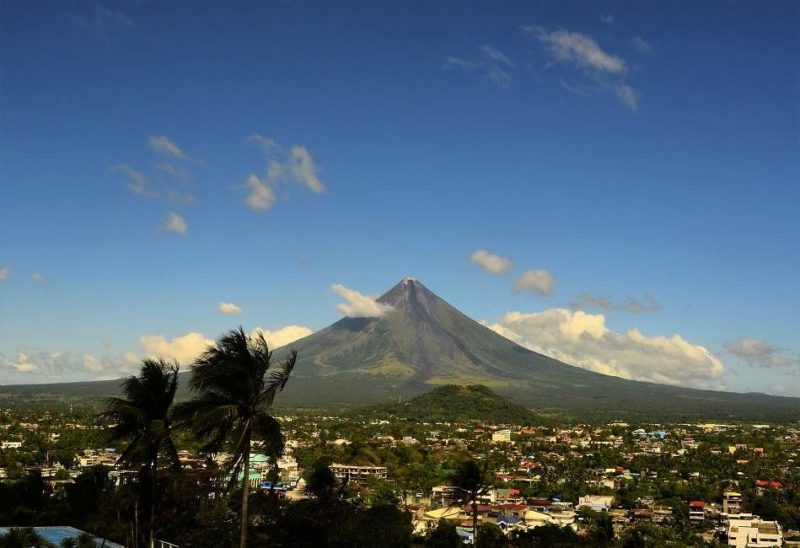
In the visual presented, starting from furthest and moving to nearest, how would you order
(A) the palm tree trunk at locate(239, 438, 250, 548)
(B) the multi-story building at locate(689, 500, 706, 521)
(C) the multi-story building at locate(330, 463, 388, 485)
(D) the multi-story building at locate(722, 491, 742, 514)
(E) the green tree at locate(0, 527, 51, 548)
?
(C) the multi-story building at locate(330, 463, 388, 485) → (D) the multi-story building at locate(722, 491, 742, 514) → (B) the multi-story building at locate(689, 500, 706, 521) → (E) the green tree at locate(0, 527, 51, 548) → (A) the palm tree trunk at locate(239, 438, 250, 548)

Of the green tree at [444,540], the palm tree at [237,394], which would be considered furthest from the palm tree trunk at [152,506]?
the green tree at [444,540]

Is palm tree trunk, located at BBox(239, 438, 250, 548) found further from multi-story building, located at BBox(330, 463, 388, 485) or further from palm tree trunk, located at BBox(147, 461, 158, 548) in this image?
multi-story building, located at BBox(330, 463, 388, 485)

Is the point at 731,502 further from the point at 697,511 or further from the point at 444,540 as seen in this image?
the point at 444,540

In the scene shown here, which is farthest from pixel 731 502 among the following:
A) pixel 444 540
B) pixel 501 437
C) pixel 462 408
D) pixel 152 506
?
pixel 462 408

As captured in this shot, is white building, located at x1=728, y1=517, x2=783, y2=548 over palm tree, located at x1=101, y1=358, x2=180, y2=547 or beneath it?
beneath

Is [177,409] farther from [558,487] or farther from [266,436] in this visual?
[558,487]

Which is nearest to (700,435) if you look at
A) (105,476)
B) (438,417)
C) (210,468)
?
(438,417)

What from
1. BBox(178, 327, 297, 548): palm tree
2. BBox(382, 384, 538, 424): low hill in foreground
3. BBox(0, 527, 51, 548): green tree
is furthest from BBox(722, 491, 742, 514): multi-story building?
BBox(382, 384, 538, 424): low hill in foreground
